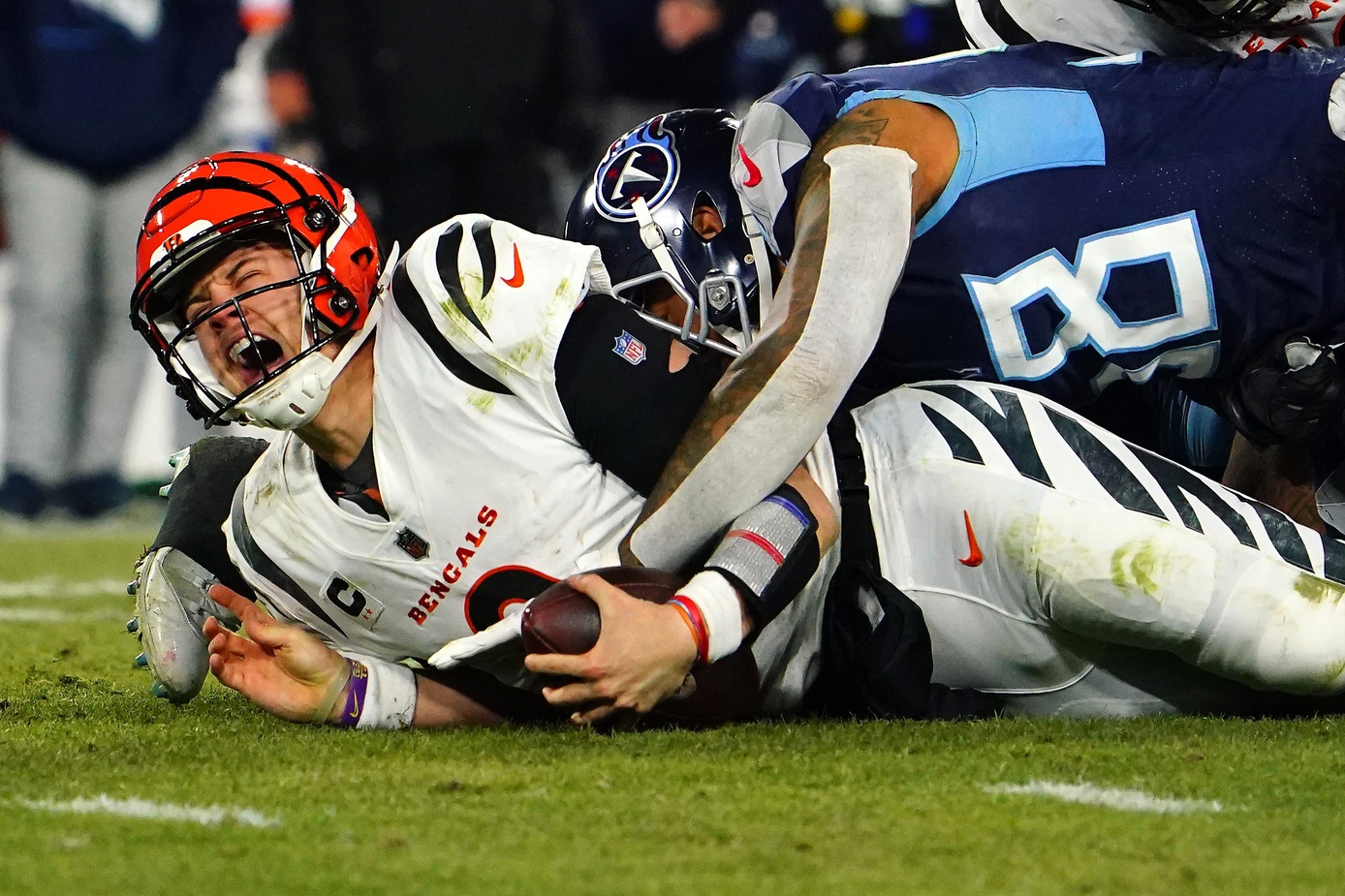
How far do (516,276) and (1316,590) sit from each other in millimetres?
1286

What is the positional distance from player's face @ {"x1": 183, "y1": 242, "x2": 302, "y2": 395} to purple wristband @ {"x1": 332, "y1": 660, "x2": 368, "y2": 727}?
1.57 ft

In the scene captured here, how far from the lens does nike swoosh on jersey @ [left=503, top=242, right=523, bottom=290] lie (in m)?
2.67

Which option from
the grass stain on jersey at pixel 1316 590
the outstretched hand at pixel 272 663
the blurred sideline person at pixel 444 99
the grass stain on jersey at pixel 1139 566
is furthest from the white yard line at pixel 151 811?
the blurred sideline person at pixel 444 99

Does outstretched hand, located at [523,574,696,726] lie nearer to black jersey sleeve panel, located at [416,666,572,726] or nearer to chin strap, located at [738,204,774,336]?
black jersey sleeve panel, located at [416,666,572,726]

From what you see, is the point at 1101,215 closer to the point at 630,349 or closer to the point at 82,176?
the point at 630,349

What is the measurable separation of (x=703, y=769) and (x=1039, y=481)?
2.38 feet

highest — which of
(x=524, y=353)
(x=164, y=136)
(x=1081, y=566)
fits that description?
(x=524, y=353)

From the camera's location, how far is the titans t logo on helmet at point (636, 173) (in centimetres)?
332

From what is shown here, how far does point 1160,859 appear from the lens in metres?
1.82

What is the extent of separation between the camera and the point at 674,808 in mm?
2062

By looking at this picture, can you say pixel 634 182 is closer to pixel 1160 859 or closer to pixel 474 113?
pixel 1160 859

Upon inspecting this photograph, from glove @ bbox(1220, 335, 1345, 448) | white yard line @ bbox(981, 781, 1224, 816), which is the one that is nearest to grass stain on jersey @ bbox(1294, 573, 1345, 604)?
glove @ bbox(1220, 335, 1345, 448)

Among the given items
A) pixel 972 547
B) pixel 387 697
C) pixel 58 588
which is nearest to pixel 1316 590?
pixel 972 547

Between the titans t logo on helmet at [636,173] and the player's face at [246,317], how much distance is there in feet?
2.58
